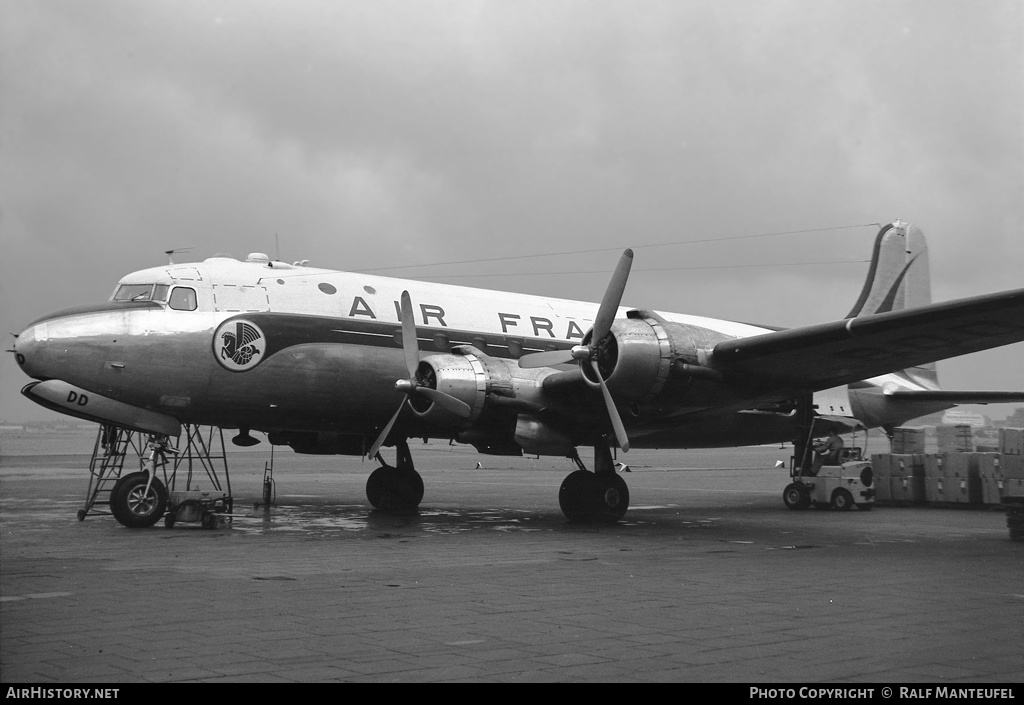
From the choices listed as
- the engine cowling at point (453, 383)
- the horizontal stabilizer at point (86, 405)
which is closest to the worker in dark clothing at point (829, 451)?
the engine cowling at point (453, 383)

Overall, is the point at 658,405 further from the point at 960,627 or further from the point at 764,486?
the point at 764,486

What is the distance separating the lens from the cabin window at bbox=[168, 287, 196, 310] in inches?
631

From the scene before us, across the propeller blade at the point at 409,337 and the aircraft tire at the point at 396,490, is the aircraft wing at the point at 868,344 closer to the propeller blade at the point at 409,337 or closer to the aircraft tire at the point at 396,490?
the propeller blade at the point at 409,337

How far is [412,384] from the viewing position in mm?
15539

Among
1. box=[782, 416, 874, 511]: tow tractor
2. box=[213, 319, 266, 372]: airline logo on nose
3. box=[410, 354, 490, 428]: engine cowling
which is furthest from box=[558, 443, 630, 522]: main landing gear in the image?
box=[782, 416, 874, 511]: tow tractor

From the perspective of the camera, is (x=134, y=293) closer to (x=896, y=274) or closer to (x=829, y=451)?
(x=829, y=451)

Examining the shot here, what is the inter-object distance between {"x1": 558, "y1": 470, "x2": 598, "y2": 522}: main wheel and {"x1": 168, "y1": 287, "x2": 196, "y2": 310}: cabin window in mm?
6851

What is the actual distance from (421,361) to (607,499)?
13.1 feet

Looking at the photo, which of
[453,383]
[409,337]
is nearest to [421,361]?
[409,337]

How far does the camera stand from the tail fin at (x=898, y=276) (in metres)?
23.6

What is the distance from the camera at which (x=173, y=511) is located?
15844 millimetres

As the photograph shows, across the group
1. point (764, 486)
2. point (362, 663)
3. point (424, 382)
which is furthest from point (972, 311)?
point (764, 486)

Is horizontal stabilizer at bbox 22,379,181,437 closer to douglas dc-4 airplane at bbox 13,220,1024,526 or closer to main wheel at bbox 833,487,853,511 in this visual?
douglas dc-4 airplane at bbox 13,220,1024,526

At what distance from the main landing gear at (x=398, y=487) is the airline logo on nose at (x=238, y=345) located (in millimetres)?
4408
